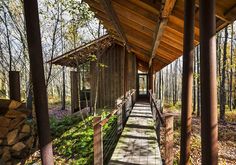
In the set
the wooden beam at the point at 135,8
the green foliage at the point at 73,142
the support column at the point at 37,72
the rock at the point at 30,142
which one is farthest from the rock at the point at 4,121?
the support column at the point at 37,72

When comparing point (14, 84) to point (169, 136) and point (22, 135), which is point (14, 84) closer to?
point (22, 135)

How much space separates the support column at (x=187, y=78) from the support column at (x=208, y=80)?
965 millimetres

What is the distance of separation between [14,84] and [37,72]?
6.67 m

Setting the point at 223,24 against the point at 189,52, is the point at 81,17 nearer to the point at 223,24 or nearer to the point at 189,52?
Answer: the point at 223,24

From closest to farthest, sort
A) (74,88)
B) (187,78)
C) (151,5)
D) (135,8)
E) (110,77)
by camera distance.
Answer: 1. (187,78)
2. (151,5)
3. (135,8)
4. (74,88)
5. (110,77)

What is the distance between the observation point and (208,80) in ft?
6.79

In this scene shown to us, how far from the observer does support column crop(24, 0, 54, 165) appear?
6.06 feet

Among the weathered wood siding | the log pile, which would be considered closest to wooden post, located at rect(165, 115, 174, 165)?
the log pile

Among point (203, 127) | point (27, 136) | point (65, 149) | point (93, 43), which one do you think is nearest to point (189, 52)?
point (203, 127)


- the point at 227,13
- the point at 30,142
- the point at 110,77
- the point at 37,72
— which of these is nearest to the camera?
the point at 37,72

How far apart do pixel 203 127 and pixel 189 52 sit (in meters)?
1.33

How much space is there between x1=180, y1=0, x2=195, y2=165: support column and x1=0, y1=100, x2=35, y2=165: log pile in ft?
21.3

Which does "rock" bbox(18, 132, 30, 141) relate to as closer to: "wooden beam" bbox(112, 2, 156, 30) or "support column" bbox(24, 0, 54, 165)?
"wooden beam" bbox(112, 2, 156, 30)

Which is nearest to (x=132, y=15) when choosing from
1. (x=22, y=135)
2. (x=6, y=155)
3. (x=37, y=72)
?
(x=37, y=72)
